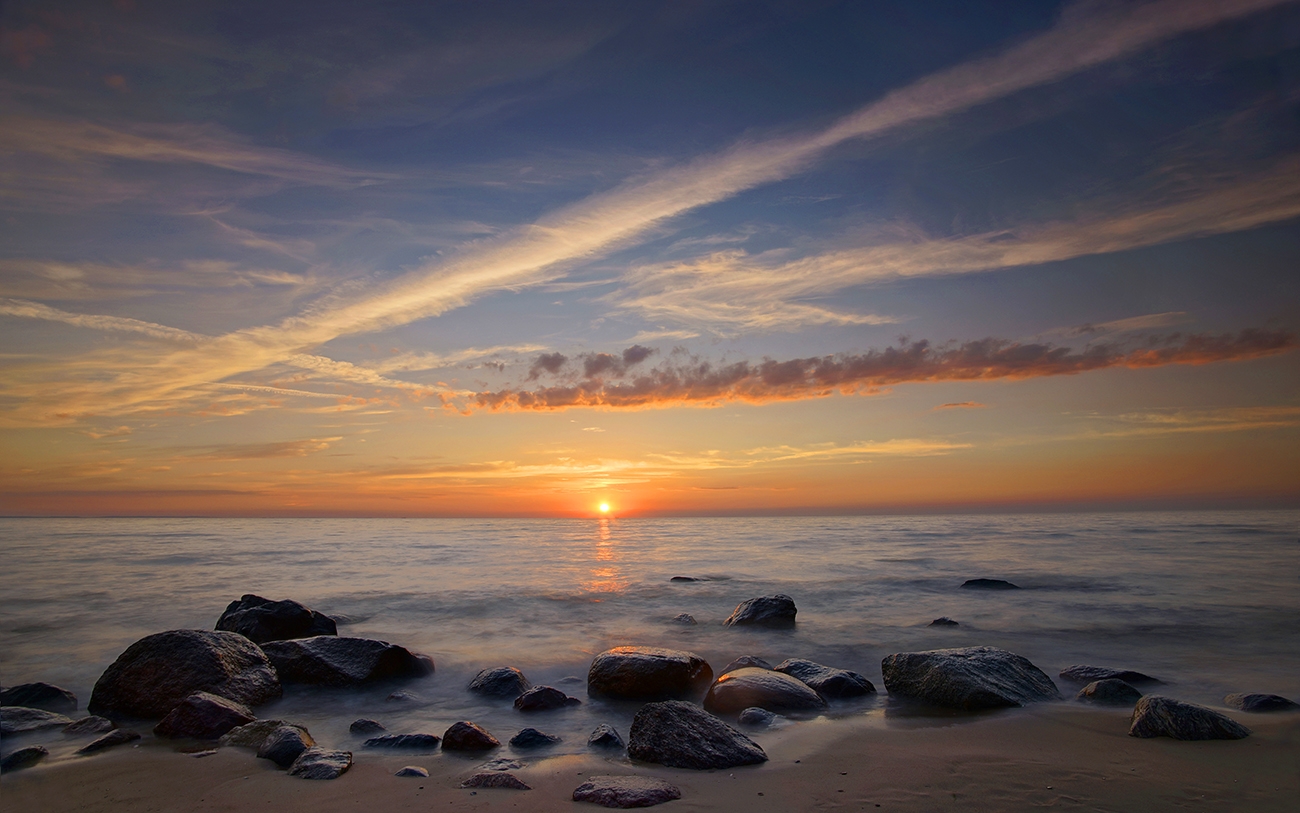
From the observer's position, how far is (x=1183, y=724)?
18.8 feet

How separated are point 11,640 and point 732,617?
13.3 meters

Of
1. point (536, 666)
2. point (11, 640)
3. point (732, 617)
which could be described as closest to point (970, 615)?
point (732, 617)

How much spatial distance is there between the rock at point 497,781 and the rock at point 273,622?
6.93 m

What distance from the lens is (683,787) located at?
473cm

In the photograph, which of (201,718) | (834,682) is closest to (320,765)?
(201,718)

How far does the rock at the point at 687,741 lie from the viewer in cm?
517

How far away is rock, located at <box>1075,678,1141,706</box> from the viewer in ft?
23.5

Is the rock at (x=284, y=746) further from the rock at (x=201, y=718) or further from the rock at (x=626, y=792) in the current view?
the rock at (x=626, y=792)

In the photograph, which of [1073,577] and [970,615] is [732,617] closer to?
[970,615]

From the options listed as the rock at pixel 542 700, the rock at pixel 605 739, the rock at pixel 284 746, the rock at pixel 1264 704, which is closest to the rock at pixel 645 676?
the rock at pixel 542 700

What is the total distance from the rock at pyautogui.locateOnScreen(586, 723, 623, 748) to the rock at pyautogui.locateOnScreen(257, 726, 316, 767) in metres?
2.48

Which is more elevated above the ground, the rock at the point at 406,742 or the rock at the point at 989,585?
the rock at the point at 406,742

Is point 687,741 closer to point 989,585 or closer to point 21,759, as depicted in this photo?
point 21,759

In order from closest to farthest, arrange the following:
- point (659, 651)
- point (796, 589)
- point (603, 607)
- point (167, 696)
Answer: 1. point (167, 696)
2. point (659, 651)
3. point (603, 607)
4. point (796, 589)
